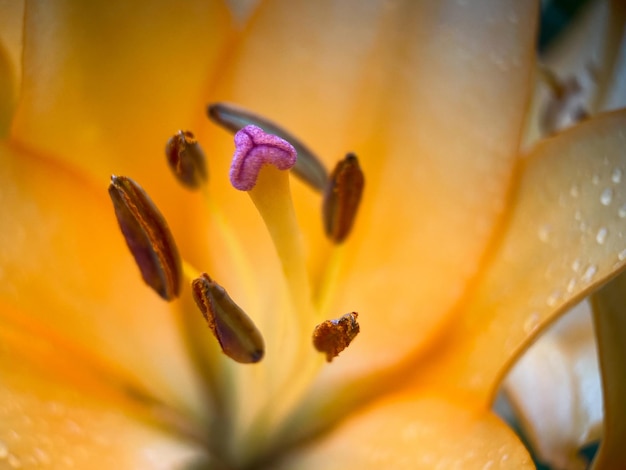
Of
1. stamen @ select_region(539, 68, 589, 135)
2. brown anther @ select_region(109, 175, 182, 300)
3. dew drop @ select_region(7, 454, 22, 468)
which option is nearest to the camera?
dew drop @ select_region(7, 454, 22, 468)

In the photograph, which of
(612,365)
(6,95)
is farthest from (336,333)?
(6,95)

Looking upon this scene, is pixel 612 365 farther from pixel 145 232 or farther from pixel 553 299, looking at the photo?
pixel 145 232

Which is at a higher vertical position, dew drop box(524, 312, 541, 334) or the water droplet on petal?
the water droplet on petal

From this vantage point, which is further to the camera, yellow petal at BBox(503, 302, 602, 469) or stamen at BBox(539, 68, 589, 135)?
stamen at BBox(539, 68, 589, 135)

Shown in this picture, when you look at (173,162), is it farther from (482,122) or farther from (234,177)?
(482,122)

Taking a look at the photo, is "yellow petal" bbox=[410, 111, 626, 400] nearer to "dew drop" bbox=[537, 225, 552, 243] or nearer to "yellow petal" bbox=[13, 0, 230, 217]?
"dew drop" bbox=[537, 225, 552, 243]

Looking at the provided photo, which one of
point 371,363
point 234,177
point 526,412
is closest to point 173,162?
point 234,177

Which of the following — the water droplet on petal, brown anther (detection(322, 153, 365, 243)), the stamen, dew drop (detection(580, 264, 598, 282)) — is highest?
the stamen

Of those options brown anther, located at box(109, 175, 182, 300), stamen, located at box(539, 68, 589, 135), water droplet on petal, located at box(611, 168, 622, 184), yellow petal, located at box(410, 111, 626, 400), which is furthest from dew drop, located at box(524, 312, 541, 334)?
stamen, located at box(539, 68, 589, 135)
